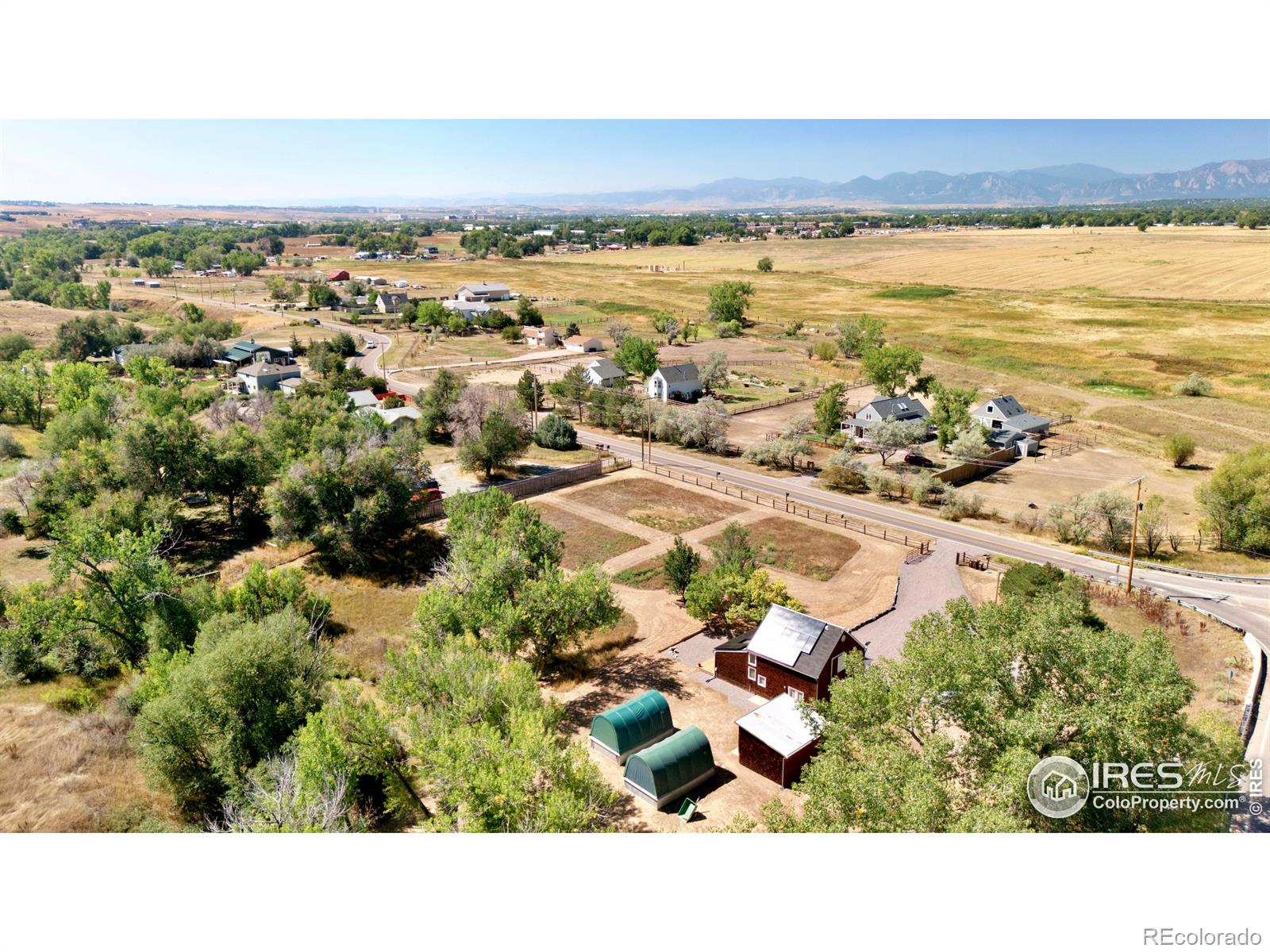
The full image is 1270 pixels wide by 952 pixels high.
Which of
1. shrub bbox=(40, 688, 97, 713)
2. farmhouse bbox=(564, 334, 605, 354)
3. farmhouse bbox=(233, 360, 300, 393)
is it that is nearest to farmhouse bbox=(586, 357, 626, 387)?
farmhouse bbox=(564, 334, 605, 354)

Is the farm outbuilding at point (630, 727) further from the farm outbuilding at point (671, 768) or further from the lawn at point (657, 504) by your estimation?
the lawn at point (657, 504)

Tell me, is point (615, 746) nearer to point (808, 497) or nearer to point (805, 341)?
point (808, 497)

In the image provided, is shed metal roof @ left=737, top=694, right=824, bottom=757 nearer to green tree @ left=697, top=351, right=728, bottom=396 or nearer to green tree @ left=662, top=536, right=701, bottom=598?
green tree @ left=662, top=536, right=701, bottom=598

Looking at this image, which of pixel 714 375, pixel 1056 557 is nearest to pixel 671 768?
pixel 1056 557

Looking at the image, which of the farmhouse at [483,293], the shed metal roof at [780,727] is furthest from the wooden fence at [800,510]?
the farmhouse at [483,293]

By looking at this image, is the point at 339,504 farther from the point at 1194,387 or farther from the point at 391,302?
the point at 391,302

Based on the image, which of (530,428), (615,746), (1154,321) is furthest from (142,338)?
(1154,321)
